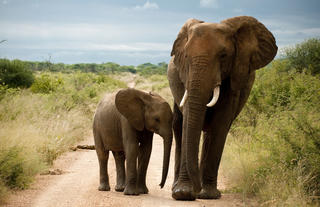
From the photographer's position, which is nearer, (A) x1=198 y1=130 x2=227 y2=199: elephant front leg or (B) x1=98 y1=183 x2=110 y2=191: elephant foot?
(A) x1=198 y1=130 x2=227 y2=199: elephant front leg

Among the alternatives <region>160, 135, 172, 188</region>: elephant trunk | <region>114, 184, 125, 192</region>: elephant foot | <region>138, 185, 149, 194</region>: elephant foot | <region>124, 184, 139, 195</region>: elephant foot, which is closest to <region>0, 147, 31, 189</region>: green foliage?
<region>114, 184, 125, 192</region>: elephant foot

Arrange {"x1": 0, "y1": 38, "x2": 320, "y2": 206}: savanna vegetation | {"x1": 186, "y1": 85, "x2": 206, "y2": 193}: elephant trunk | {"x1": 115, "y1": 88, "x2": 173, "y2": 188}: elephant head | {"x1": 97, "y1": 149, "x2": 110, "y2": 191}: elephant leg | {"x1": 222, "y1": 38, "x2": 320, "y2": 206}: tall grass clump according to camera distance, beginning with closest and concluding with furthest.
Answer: {"x1": 222, "y1": 38, "x2": 320, "y2": 206}: tall grass clump < {"x1": 186, "y1": 85, "x2": 206, "y2": 193}: elephant trunk < {"x1": 0, "y1": 38, "x2": 320, "y2": 206}: savanna vegetation < {"x1": 115, "y1": 88, "x2": 173, "y2": 188}: elephant head < {"x1": 97, "y1": 149, "x2": 110, "y2": 191}: elephant leg

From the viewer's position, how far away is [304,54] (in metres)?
25.1

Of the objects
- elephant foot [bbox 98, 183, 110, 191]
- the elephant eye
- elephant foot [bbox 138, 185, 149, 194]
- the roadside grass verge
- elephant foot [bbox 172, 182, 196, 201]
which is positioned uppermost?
the elephant eye

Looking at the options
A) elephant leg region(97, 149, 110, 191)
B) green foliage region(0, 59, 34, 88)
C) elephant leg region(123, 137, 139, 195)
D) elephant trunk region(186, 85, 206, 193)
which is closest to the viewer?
elephant trunk region(186, 85, 206, 193)

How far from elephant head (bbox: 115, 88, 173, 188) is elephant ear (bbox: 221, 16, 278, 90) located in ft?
4.16

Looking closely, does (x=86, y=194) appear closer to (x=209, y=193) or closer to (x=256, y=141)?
(x=209, y=193)

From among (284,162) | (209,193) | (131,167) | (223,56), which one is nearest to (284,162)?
(284,162)

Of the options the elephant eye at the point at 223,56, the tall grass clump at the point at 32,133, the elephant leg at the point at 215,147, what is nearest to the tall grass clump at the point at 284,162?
the elephant leg at the point at 215,147

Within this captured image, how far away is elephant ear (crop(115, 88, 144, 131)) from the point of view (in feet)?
27.0

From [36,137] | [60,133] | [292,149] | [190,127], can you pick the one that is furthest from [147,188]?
[60,133]

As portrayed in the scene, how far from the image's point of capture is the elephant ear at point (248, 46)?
7.63 m

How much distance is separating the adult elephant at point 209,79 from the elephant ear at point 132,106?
68 cm

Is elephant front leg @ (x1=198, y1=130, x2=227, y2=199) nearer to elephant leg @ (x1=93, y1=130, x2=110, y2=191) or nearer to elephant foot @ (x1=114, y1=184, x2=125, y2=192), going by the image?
elephant foot @ (x1=114, y1=184, x2=125, y2=192)
